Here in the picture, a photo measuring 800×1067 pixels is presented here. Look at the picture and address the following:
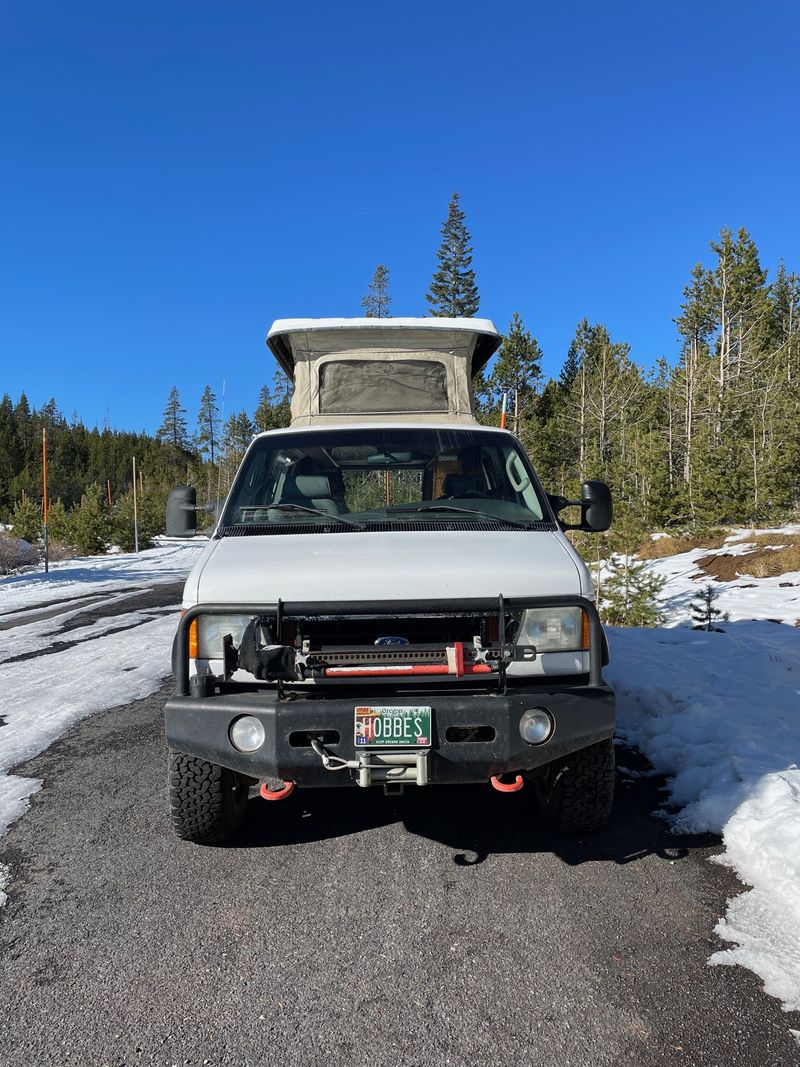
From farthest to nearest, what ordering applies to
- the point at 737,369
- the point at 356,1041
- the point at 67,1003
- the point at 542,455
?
the point at 542,455 → the point at 737,369 → the point at 67,1003 → the point at 356,1041

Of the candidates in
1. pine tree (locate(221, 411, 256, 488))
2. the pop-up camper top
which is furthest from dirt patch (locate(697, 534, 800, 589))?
pine tree (locate(221, 411, 256, 488))

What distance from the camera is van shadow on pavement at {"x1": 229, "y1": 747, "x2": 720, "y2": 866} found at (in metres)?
3.31


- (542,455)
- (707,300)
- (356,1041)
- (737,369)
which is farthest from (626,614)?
(707,300)

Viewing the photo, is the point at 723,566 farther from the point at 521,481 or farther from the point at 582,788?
the point at 582,788

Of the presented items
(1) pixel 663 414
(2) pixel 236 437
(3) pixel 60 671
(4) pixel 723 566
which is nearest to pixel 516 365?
(1) pixel 663 414

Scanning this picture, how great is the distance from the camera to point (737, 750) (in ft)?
13.6

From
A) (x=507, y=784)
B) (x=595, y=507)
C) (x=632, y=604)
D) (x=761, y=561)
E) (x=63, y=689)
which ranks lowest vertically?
(x=63, y=689)

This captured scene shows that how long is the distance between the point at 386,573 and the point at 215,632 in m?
0.80

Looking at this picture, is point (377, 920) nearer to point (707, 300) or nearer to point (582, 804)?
point (582, 804)

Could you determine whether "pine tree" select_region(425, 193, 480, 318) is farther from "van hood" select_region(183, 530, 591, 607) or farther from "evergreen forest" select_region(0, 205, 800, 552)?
"van hood" select_region(183, 530, 591, 607)

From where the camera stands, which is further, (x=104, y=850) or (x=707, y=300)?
(x=707, y=300)

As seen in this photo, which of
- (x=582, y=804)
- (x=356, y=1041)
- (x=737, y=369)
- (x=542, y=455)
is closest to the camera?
(x=356, y=1041)

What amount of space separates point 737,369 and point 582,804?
3635cm

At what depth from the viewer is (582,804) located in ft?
10.8
